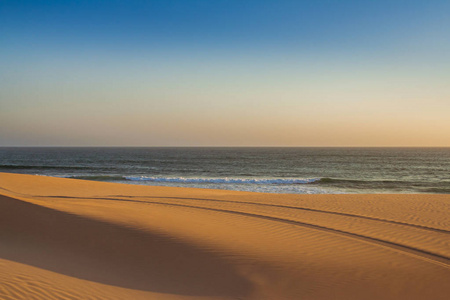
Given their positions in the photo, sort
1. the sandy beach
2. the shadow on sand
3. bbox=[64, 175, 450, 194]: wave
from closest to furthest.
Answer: the sandy beach
the shadow on sand
bbox=[64, 175, 450, 194]: wave

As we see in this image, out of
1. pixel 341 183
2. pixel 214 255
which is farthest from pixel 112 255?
pixel 341 183

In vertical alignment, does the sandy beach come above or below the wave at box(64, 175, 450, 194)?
above

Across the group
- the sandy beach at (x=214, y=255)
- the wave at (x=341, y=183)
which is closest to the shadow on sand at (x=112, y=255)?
the sandy beach at (x=214, y=255)

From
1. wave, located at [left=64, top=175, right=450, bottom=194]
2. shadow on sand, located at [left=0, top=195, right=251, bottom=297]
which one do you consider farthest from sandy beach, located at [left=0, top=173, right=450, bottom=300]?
wave, located at [left=64, top=175, right=450, bottom=194]

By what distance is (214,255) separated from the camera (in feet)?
22.3

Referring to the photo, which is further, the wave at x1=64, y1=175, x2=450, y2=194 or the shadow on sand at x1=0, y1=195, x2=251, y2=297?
the wave at x1=64, y1=175, x2=450, y2=194

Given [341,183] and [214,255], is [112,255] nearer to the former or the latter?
[214,255]

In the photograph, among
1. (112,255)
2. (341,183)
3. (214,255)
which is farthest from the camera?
(341,183)

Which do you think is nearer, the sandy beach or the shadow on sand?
the sandy beach

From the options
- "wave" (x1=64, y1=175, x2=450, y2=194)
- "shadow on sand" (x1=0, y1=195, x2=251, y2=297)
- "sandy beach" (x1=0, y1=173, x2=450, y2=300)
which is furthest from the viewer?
"wave" (x1=64, y1=175, x2=450, y2=194)

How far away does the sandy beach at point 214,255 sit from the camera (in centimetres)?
529

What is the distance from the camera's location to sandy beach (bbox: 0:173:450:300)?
529 centimetres

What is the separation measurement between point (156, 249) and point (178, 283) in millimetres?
1713

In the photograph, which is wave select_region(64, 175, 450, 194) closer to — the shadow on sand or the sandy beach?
the sandy beach
